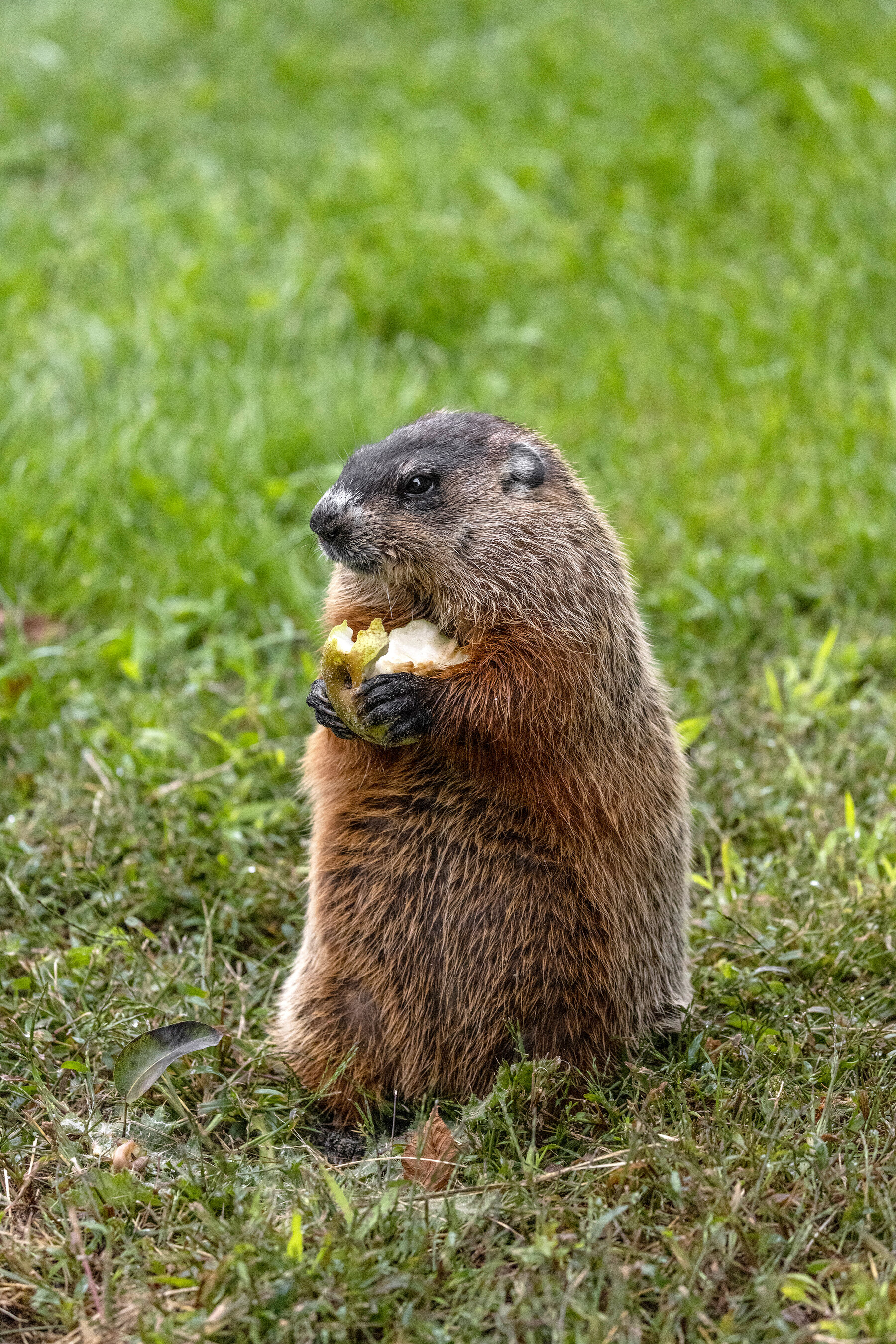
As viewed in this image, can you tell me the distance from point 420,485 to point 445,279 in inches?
158

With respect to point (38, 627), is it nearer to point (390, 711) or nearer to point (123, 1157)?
point (390, 711)

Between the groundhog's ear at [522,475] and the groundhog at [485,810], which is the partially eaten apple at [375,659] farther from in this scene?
the groundhog's ear at [522,475]

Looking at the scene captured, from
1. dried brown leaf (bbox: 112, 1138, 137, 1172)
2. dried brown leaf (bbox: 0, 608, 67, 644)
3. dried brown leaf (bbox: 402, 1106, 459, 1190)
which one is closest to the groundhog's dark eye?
dried brown leaf (bbox: 402, 1106, 459, 1190)

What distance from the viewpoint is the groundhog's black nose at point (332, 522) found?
3381 mm

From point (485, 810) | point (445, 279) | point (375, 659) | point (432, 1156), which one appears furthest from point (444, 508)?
point (445, 279)

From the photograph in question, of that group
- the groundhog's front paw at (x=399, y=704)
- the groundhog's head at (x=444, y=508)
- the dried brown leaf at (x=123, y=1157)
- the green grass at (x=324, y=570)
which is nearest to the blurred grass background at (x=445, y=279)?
the green grass at (x=324, y=570)

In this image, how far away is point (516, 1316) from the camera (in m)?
2.54

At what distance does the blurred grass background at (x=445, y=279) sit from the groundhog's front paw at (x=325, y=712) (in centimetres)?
189

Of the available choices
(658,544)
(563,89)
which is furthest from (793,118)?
(658,544)

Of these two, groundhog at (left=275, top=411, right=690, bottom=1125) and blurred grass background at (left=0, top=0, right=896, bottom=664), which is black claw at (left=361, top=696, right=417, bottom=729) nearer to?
groundhog at (left=275, top=411, right=690, bottom=1125)

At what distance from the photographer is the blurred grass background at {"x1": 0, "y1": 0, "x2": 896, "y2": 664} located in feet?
18.2

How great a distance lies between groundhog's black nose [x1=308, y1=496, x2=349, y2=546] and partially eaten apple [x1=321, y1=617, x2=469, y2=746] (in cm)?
22

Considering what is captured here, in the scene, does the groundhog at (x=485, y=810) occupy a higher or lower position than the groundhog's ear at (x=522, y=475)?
lower

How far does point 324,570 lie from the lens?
18.1 feet
